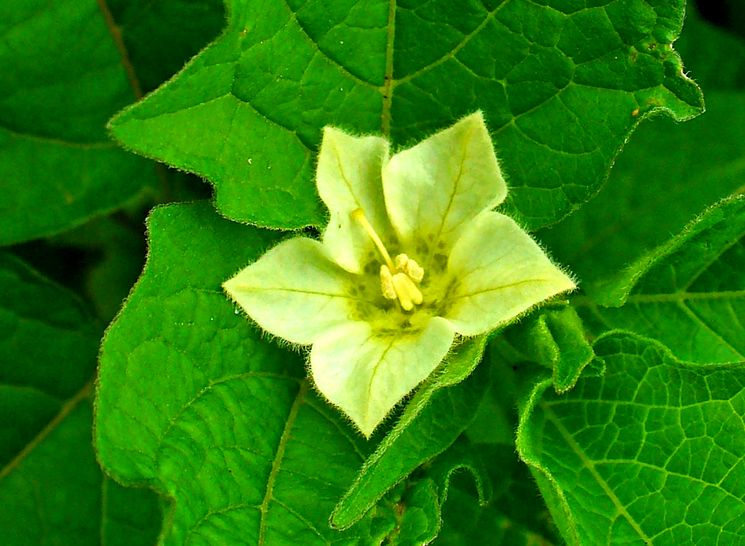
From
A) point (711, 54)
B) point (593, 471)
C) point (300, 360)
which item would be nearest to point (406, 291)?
point (300, 360)

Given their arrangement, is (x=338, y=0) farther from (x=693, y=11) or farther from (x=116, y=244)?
(x=693, y=11)

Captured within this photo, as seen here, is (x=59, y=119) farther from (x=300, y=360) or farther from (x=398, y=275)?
(x=398, y=275)

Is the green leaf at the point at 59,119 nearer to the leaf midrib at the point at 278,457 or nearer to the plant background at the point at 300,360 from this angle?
the plant background at the point at 300,360

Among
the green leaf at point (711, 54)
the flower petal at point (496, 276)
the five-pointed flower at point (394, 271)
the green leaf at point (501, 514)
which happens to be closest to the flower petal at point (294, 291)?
the five-pointed flower at point (394, 271)

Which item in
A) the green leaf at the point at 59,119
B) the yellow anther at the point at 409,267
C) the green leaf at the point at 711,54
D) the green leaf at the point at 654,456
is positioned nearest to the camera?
the green leaf at the point at 654,456

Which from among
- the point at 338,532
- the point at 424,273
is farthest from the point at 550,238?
the point at 338,532

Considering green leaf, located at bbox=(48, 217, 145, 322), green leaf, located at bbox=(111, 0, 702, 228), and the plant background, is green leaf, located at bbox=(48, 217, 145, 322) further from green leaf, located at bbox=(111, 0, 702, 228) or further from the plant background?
green leaf, located at bbox=(111, 0, 702, 228)
